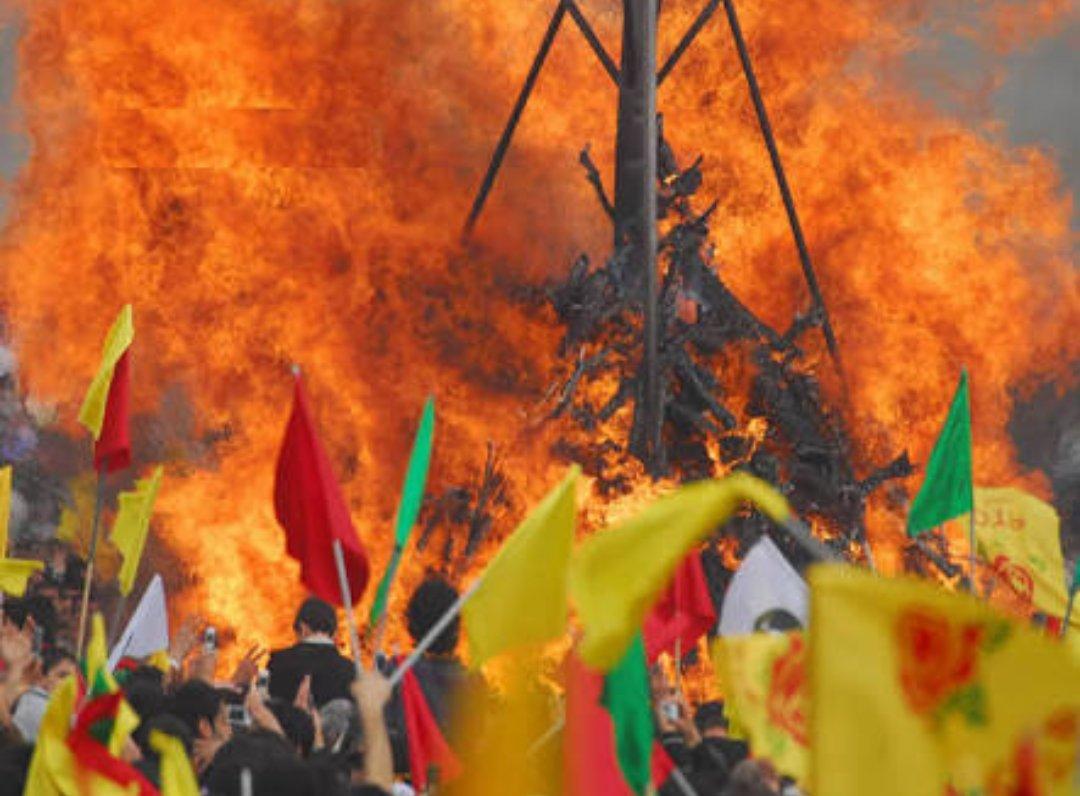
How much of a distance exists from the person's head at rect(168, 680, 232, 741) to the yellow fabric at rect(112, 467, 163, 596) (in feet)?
3.84

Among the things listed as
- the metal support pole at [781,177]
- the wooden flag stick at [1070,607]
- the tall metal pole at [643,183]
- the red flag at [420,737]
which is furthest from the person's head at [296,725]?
the metal support pole at [781,177]

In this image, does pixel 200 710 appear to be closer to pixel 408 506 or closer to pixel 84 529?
pixel 408 506

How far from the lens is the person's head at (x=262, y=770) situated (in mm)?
5324

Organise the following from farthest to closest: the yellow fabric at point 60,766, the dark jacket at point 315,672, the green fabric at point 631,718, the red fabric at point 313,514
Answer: the dark jacket at point 315,672, the red fabric at point 313,514, the yellow fabric at point 60,766, the green fabric at point 631,718

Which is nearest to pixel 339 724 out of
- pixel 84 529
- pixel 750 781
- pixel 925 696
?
pixel 750 781

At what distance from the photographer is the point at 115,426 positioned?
30.9 feet

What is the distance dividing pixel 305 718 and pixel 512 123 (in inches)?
380

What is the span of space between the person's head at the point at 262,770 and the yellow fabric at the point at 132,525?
2.69 m

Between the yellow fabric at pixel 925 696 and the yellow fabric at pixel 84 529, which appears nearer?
the yellow fabric at pixel 925 696

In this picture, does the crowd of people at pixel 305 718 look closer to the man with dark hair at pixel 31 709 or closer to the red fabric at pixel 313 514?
the man with dark hair at pixel 31 709

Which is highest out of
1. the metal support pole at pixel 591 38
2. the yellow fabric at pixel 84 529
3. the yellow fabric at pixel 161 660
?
the metal support pole at pixel 591 38

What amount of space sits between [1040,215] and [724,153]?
3.00m

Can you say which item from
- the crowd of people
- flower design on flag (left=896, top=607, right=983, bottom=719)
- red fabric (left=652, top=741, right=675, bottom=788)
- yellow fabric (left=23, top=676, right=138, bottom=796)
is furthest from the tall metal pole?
flower design on flag (left=896, top=607, right=983, bottom=719)

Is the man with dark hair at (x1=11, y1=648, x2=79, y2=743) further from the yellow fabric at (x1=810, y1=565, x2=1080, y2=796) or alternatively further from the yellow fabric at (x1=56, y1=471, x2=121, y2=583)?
the yellow fabric at (x1=56, y1=471, x2=121, y2=583)
